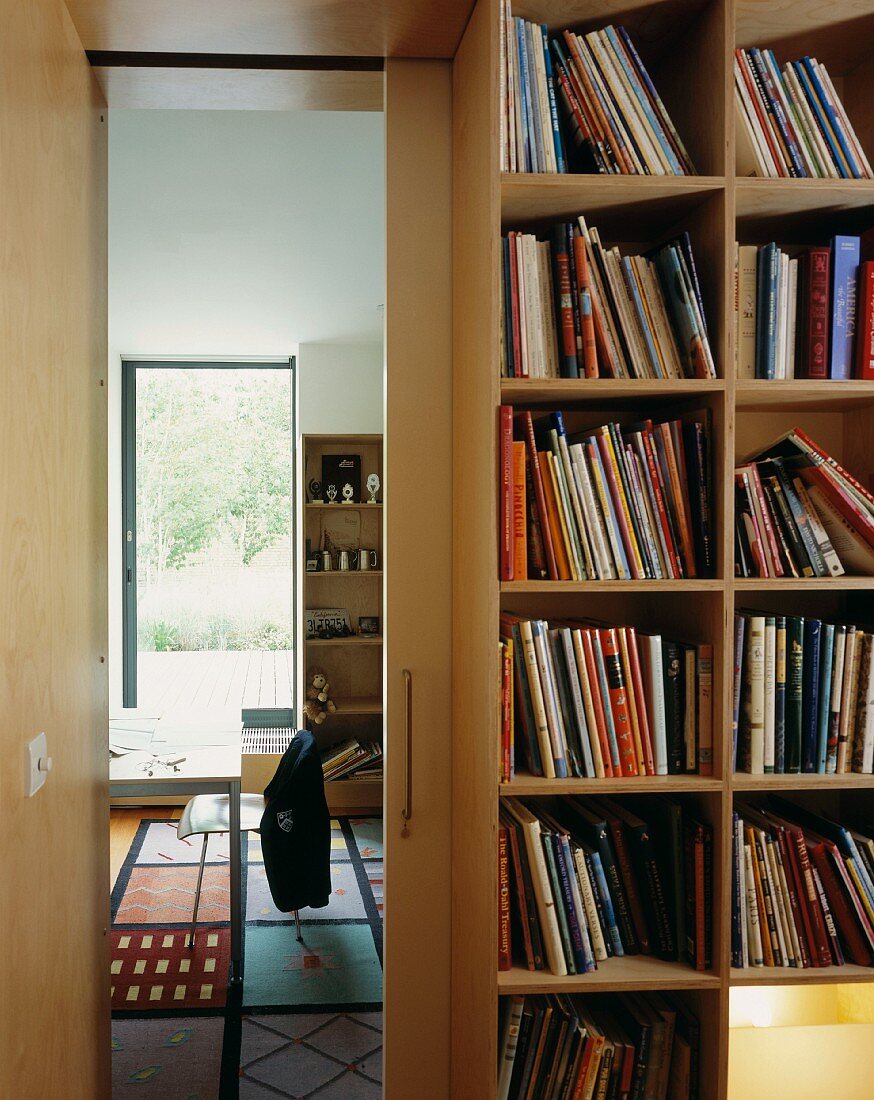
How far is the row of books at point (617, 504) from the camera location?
161cm

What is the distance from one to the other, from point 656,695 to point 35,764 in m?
1.08

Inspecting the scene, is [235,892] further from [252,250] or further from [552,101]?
[552,101]

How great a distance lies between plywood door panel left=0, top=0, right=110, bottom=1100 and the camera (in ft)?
4.38

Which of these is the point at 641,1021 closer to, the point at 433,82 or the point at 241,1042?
the point at 241,1042

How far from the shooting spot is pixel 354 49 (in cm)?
181

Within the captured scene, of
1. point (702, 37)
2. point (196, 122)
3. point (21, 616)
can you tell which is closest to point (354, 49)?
point (702, 37)

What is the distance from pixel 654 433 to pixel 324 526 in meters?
3.87

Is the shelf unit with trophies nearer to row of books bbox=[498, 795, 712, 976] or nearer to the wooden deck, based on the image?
the wooden deck

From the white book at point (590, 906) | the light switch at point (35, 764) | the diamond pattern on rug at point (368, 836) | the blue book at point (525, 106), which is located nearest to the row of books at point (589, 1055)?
the white book at point (590, 906)

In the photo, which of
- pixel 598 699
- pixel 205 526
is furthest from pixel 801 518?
pixel 205 526

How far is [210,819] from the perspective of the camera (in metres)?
3.63

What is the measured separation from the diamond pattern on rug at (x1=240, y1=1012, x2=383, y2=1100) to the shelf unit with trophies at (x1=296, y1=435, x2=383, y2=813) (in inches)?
86.8

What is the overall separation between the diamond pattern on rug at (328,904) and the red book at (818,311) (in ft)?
10.0

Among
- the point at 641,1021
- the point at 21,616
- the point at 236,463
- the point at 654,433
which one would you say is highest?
the point at 236,463
